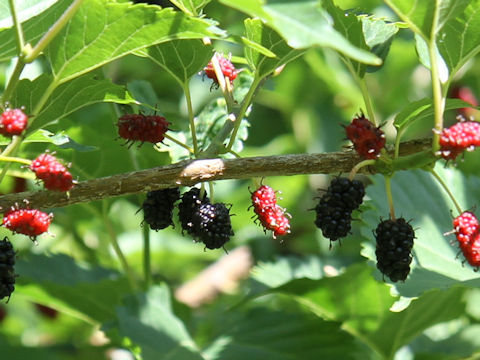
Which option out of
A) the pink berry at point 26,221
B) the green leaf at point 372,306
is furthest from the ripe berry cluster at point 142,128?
the green leaf at point 372,306

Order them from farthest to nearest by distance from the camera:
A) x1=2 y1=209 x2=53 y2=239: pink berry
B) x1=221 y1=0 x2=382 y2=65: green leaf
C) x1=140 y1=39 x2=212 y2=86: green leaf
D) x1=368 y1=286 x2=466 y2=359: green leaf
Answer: x1=368 y1=286 x2=466 y2=359: green leaf
x1=140 y1=39 x2=212 y2=86: green leaf
x1=2 y1=209 x2=53 y2=239: pink berry
x1=221 y1=0 x2=382 y2=65: green leaf

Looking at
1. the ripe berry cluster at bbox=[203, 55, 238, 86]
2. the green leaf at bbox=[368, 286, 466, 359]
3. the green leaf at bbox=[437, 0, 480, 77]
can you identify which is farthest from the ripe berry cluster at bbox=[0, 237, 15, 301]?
the green leaf at bbox=[368, 286, 466, 359]

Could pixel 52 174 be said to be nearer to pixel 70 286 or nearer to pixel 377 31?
pixel 377 31

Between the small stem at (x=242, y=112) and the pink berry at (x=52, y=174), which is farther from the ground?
the small stem at (x=242, y=112)

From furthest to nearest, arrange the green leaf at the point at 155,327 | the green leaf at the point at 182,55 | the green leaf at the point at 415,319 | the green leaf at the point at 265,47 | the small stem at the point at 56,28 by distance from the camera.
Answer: the green leaf at the point at 415,319, the green leaf at the point at 155,327, the green leaf at the point at 182,55, the green leaf at the point at 265,47, the small stem at the point at 56,28

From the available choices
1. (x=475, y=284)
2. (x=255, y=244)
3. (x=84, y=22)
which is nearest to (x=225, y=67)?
(x=84, y=22)

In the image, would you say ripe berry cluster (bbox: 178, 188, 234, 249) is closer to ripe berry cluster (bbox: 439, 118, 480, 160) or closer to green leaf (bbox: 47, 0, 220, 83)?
green leaf (bbox: 47, 0, 220, 83)

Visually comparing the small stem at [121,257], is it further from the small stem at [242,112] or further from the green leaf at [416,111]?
the green leaf at [416,111]
